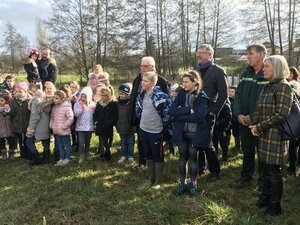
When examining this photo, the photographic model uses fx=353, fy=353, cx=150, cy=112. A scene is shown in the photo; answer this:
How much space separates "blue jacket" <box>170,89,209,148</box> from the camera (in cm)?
487

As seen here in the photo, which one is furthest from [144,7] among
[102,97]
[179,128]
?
[179,128]

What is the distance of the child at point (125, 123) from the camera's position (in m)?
6.94

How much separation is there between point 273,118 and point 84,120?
13.3ft

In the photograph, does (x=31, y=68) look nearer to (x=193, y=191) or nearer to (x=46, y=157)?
(x=46, y=157)

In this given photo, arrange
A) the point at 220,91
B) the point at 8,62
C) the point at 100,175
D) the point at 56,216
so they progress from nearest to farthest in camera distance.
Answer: the point at 56,216
the point at 220,91
the point at 100,175
the point at 8,62

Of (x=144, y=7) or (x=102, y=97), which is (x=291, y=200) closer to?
(x=102, y=97)

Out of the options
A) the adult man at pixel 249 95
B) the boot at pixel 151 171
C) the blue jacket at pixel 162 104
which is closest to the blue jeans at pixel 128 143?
the boot at pixel 151 171

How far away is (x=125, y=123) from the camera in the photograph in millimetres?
6973

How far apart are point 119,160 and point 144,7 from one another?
25423mm

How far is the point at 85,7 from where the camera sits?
103 ft

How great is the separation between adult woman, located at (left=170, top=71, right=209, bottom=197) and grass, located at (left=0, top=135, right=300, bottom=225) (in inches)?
17.4

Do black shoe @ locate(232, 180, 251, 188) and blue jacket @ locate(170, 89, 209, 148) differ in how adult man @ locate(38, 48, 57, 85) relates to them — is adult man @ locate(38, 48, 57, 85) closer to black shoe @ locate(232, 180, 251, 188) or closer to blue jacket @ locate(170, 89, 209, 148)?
blue jacket @ locate(170, 89, 209, 148)

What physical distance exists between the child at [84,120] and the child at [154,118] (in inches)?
71.2

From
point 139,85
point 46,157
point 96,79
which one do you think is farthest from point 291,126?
point 96,79
